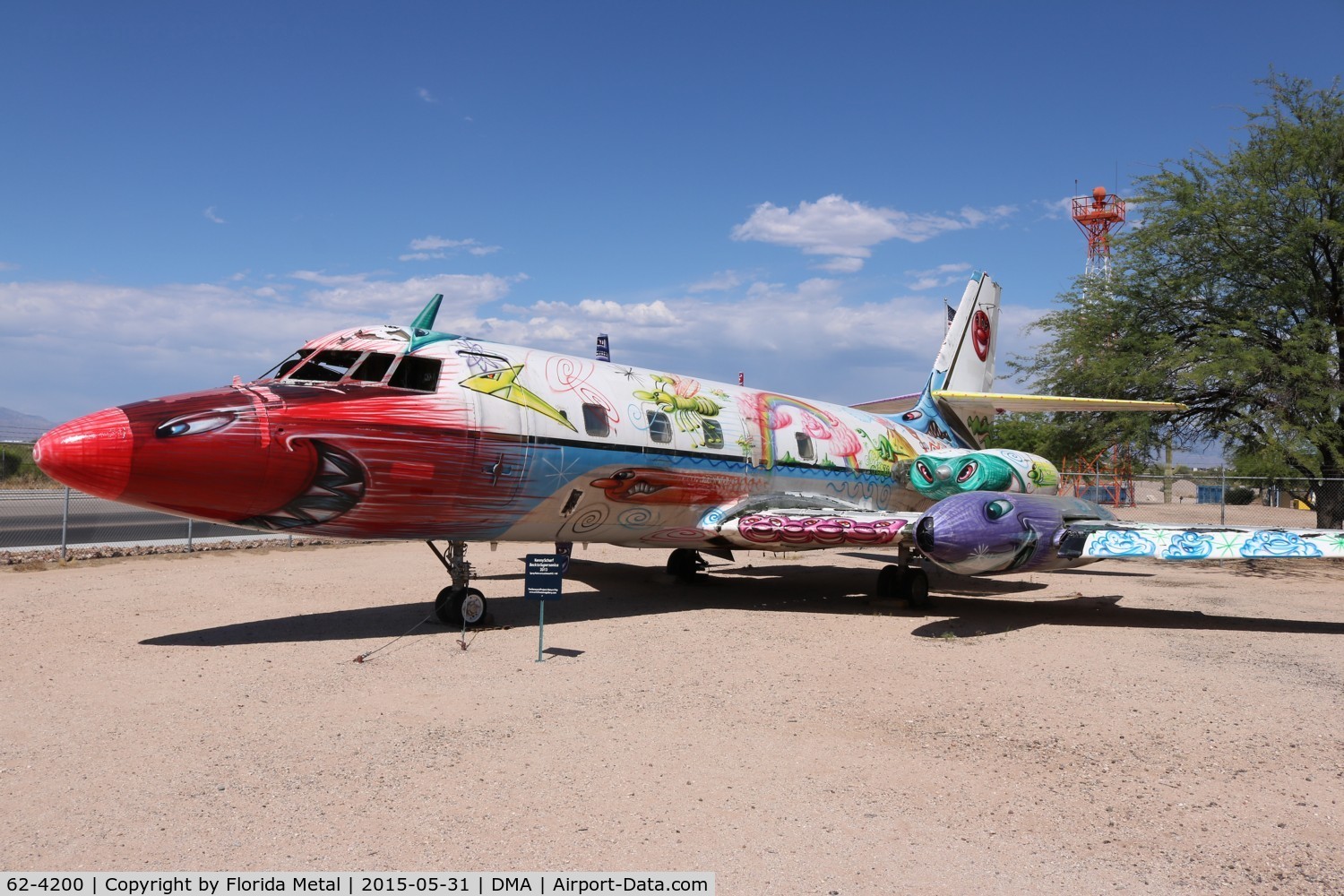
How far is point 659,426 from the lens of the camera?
12.2 metres

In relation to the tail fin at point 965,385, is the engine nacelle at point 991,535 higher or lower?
lower

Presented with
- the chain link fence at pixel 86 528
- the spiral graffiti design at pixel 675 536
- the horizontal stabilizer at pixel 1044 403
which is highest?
the horizontal stabilizer at pixel 1044 403

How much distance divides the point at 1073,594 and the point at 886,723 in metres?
10.5

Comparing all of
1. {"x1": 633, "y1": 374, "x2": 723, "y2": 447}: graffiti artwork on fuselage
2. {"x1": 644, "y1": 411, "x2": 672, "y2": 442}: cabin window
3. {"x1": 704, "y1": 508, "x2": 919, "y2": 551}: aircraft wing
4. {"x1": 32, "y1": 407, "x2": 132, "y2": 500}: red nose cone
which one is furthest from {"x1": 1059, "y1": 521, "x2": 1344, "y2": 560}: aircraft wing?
{"x1": 32, "y1": 407, "x2": 132, "y2": 500}: red nose cone

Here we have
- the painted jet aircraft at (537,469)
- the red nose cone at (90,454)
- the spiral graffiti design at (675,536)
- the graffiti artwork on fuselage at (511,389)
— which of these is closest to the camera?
the red nose cone at (90,454)

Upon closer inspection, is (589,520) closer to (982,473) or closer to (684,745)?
(684,745)

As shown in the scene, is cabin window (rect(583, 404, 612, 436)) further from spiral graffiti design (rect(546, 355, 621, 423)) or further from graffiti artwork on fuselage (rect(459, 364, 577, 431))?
graffiti artwork on fuselage (rect(459, 364, 577, 431))

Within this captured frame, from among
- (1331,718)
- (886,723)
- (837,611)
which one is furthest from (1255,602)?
(886,723)

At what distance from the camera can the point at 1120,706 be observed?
25.2 ft

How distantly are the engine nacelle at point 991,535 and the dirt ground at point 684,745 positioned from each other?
1.00 metres

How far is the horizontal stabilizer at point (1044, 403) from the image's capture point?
15789 mm

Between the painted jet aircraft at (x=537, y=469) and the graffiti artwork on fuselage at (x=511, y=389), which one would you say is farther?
the graffiti artwork on fuselage at (x=511, y=389)

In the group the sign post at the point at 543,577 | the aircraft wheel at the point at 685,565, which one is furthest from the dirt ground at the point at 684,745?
the aircraft wheel at the point at 685,565

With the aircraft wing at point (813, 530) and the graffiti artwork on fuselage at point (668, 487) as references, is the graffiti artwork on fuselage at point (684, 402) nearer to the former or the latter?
the graffiti artwork on fuselage at point (668, 487)
